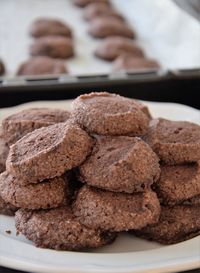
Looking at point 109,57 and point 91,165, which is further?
point 109,57

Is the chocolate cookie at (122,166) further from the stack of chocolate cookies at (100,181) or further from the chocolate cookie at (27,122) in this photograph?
the chocolate cookie at (27,122)

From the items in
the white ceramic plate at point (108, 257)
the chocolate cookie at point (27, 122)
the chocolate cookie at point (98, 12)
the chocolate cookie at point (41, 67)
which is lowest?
the white ceramic plate at point (108, 257)

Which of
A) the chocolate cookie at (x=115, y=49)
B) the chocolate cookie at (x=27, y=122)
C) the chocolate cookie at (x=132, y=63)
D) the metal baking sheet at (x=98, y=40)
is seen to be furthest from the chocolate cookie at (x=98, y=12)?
the chocolate cookie at (x=27, y=122)

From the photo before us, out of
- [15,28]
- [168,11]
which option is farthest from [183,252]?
[15,28]

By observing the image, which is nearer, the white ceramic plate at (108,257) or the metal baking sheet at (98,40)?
the white ceramic plate at (108,257)

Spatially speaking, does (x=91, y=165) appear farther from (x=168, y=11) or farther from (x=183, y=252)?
(x=168, y=11)

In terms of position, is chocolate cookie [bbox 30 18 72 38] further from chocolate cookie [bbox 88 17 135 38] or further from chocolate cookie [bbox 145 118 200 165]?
chocolate cookie [bbox 145 118 200 165]
